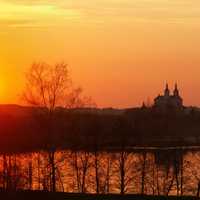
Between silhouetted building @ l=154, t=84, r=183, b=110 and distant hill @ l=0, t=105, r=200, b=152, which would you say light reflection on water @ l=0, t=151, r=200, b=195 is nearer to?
distant hill @ l=0, t=105, r=200, b=152

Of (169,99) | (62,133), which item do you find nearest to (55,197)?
(62,133)

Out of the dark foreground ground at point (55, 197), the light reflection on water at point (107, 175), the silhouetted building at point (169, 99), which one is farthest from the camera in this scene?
the silhouetted building at point (169, 99)

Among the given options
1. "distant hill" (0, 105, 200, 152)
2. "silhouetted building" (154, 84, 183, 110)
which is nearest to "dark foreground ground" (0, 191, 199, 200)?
"distant hill" (0, 105, 200, 152)

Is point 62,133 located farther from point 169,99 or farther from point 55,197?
point 169,99

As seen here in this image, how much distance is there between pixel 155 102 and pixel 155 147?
81.1 m

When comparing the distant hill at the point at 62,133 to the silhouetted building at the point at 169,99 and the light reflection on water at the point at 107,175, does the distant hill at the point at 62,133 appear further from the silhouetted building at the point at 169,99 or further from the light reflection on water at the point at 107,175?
the silhouetted building at the point at 169,99

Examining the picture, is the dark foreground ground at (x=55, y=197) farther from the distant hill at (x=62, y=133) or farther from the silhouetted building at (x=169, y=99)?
the silhouetted building at (x=169, y=99)

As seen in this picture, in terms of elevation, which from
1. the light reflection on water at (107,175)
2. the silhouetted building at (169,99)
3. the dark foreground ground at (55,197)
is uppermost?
the silhouetted building at (169,99)

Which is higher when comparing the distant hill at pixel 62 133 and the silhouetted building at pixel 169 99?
the silhouetted building at pixel 169 99

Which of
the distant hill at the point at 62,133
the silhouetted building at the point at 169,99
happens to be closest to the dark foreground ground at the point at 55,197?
the distant hill at the point at 62,133

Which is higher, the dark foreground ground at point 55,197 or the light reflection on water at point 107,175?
the light reflection on water at point 107,175

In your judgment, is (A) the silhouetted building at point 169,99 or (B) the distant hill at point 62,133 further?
(A) the silhouetted building at point 169,99

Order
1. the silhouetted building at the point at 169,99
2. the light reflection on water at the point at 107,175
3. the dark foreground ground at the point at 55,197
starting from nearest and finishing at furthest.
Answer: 1. the dark foreground ground at the point at 55,197
2. the light reflection on water at the point at 107,175
3. the silhouetted building at the point at 169,99

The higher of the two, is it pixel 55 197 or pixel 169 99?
pixel 169 99
